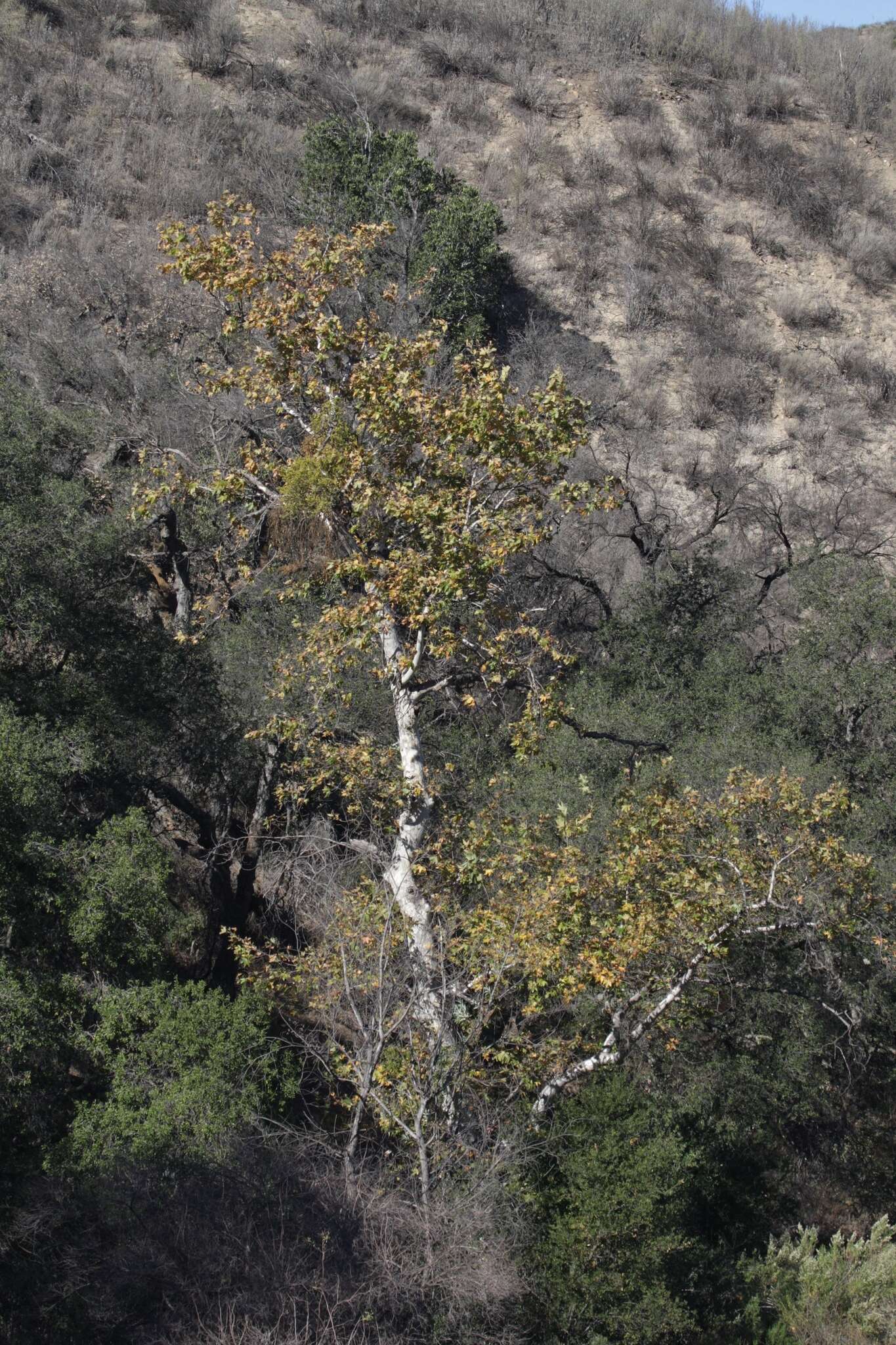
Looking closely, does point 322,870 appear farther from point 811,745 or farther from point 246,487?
point 811,745

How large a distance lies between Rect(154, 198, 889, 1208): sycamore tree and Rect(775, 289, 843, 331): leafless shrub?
66.0ft

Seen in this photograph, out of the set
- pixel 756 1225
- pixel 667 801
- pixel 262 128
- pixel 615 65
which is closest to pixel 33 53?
pixel 262 128

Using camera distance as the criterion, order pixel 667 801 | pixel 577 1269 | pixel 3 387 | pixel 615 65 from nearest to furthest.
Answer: pixel 577 1269, pixel 667 801, pixel 3 387, pixel 615 65

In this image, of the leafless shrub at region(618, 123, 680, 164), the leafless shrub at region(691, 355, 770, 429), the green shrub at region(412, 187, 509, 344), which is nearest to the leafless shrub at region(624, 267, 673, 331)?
the leafless shrub at region(691, 355, 770, 429)

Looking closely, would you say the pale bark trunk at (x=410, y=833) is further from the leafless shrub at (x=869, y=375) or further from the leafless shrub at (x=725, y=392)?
the leafless shrub at (x=869, y=375)

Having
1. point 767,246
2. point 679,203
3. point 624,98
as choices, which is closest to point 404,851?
point 767,246

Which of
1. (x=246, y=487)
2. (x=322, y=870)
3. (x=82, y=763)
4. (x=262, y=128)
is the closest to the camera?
(x=322, y=870)

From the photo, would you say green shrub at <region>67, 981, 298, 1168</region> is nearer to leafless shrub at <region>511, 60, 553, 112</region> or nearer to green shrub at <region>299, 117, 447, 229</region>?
green shrub at <region>299, 117, 447, 229</region>

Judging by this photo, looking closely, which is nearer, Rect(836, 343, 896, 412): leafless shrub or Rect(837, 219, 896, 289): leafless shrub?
Rect(836, 343, 896, 412): leafless shrub

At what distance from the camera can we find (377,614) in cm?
1013

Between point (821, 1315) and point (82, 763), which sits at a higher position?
point (82, 763)

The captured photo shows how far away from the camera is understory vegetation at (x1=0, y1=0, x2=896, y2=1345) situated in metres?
7.93

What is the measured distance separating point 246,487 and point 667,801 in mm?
5589

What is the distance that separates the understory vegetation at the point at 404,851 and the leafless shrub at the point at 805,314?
7854 mm
